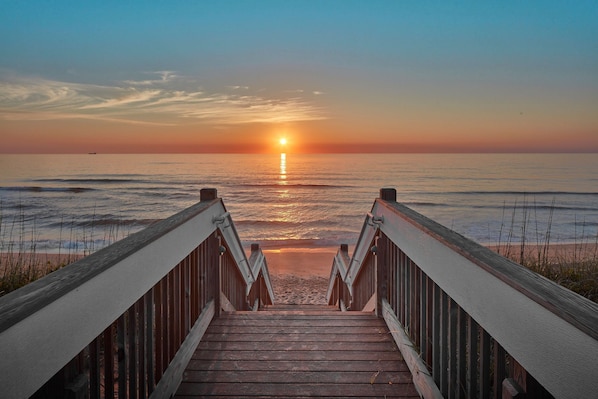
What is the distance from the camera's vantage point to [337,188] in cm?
3262

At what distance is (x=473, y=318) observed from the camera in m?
1.41

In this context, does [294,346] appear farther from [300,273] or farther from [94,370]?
[300,273]

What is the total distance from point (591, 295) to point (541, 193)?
27964 millimetres

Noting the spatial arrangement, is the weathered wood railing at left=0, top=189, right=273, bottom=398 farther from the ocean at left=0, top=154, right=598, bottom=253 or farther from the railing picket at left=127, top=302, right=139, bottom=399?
the ocean at left=0, top=154, right=598, bottom=253

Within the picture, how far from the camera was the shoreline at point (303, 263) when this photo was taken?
8641 mm

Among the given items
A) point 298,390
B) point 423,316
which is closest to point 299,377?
point 298,390

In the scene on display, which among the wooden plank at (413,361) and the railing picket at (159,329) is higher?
the railing picket at (159,329)

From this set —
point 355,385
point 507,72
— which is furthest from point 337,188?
point 355,385

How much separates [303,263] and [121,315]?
10.4 meters

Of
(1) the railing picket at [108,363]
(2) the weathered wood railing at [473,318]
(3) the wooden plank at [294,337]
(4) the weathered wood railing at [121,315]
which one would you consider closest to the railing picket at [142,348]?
(4) the weathered wood railing at [121,315]

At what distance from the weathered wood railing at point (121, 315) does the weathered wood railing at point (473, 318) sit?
126cm

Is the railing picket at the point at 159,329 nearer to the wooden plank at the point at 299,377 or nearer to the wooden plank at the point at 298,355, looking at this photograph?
the wooden plank at the point at 299,377

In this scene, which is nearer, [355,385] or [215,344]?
[355,385]

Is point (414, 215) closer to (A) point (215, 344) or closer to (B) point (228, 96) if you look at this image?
(A) point (215, 344)
